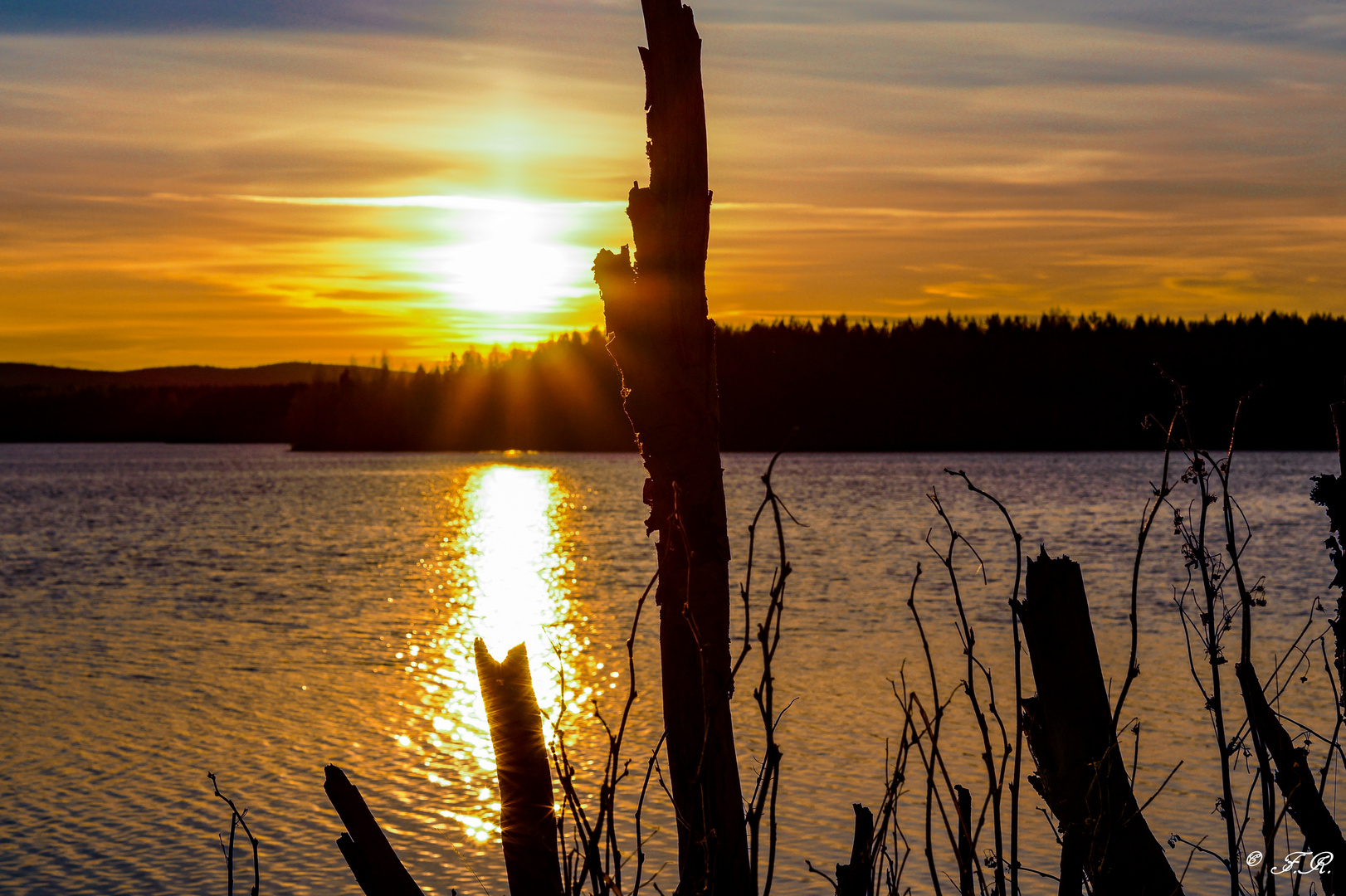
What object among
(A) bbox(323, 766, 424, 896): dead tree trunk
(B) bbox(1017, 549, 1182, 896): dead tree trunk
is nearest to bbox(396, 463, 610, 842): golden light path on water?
(A) bbox(323, 766, 424, 896): dead tree trunk

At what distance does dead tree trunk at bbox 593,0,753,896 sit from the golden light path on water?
1.31 feet

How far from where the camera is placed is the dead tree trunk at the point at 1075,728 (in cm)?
338

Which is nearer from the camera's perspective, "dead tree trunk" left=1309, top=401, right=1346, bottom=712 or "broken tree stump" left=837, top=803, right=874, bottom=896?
"broken tree stump" left=837, top=803, right=874, bottom=896

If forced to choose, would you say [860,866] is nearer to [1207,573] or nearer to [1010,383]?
[1207,573]

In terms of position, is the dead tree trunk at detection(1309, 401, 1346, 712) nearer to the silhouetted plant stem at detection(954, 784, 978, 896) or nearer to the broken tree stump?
the silhouetted plant stem at detection(954, 784, 978, 896)

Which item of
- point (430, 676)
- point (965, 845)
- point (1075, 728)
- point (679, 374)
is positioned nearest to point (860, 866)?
point (965, 845)

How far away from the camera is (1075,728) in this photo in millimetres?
3414

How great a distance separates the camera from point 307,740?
1348 centimetres

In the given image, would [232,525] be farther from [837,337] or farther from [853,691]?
[837,337]

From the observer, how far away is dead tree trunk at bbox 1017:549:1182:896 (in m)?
3.38

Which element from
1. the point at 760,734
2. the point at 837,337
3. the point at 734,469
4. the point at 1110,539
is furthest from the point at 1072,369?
the point at 760,734

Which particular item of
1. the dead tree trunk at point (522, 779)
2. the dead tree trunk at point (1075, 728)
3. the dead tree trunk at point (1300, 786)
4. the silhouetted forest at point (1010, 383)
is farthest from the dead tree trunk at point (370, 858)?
the silhouetted forest at point (1010, 383)

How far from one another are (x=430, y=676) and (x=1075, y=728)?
15175 mm

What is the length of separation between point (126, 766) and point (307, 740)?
1.87 metres
